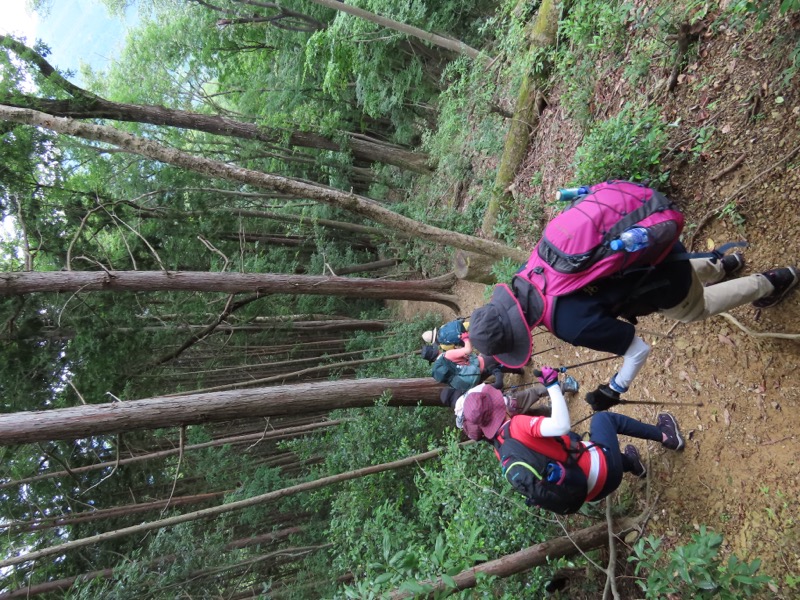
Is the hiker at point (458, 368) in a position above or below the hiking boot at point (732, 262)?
below

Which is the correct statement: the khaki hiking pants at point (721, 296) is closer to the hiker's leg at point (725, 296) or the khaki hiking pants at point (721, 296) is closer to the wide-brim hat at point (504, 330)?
the hiker's leg at point (725, 296)

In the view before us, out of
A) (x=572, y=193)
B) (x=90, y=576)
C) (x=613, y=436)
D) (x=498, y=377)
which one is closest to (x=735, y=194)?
(x=572, y=193)

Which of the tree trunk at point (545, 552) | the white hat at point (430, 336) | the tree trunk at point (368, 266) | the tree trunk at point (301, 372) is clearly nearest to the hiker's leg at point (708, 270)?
the tree trunk at point (545, 552)

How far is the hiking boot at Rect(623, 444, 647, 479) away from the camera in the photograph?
4.37 meters

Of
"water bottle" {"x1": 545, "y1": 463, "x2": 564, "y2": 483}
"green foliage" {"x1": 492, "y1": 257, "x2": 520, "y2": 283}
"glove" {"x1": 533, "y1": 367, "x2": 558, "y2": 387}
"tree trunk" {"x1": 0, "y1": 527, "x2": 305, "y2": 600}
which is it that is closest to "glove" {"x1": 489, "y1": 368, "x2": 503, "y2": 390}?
"green foliage" {"x1": 492, "y1": 257, "x2": 520, "y2": 283}

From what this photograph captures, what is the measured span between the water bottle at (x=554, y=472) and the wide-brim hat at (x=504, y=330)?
102 centimetres

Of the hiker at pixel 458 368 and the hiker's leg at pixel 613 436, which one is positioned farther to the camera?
the hiker at pixel 458 368

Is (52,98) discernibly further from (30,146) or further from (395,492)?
(395,492)

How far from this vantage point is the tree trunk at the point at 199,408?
390 centimetres

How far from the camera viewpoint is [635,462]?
4.38 meters

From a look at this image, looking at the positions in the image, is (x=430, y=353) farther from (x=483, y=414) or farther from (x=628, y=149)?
(x=628, y=149)

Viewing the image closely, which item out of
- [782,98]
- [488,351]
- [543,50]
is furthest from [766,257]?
[543,50]

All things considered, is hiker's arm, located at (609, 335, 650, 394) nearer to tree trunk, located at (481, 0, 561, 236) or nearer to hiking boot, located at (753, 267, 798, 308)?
hiking boot, located at (753, 267, 798, 308)

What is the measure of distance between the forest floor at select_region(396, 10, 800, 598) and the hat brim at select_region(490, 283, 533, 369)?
219 centimetres
